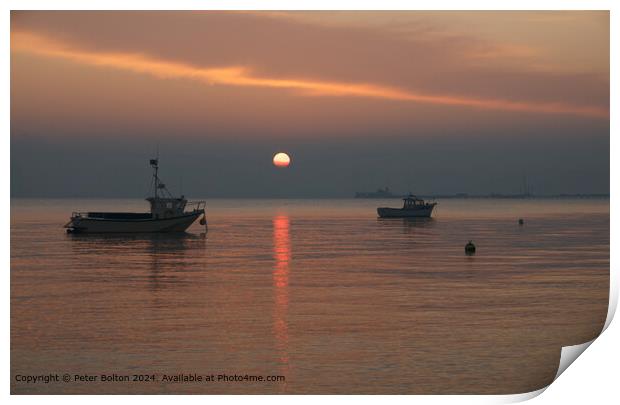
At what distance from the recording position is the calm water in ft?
53.1

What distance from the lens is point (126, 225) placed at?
6041 centimetres

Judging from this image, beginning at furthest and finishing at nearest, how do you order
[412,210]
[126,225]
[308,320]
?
[412,210] → [126,225] → [308,320]

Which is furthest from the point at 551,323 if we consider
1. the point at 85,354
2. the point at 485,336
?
the point at 85,354

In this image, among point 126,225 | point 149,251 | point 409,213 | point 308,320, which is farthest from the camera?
point 409,213

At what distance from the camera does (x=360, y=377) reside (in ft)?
52.0

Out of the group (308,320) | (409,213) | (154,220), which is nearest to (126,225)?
(154,220)

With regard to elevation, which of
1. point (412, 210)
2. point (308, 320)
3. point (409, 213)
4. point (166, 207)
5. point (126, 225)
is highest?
point (166, 207)

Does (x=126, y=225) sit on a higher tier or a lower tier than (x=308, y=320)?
higher

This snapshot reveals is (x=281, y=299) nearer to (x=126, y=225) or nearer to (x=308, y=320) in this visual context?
(x=308, y=320)

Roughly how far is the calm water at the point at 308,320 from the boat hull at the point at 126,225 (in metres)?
18.4

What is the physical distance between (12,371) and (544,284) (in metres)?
19.6

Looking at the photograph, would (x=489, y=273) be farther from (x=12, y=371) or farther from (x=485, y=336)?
(x=12, y=371)

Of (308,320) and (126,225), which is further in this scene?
(126,225)

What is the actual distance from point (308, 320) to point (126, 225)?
41.4 m
